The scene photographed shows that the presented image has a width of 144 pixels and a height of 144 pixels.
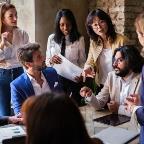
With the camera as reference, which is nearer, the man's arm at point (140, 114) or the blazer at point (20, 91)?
the man's arm at point (140, 114)

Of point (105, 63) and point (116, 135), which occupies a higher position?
point (105, 63)

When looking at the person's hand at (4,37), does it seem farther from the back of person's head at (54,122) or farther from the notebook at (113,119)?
the back of person's head at (54,122)

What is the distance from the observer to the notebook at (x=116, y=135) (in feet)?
6.33

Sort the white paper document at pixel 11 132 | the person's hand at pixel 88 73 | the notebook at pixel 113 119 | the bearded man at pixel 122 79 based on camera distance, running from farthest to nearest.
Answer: the person's hand at pixel 88 73 → the bearded man at pixel 122 79 → the notebook at pixel 113 119 → the white paper document at pixel 11 132

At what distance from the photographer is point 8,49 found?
3262 millimetres

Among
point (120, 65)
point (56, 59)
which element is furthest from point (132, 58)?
point (56, 59)

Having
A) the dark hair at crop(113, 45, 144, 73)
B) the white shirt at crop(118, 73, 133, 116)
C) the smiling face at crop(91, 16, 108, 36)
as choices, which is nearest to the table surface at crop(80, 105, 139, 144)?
the white shirt at crop(118, 73, 133, 116)

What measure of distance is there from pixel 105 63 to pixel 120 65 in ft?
1.40

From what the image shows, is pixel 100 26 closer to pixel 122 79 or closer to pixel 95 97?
pixel 122 79

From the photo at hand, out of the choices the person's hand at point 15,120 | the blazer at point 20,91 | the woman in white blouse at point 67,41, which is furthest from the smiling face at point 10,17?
the person's hand at point 15,120

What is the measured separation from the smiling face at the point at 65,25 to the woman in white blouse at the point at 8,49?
39cm

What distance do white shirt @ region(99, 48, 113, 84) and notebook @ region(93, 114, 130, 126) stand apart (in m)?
0.70

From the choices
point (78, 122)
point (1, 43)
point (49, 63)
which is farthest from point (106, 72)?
point (78, 122)

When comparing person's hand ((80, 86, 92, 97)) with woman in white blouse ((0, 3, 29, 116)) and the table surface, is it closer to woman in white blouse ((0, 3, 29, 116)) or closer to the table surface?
the table surface
